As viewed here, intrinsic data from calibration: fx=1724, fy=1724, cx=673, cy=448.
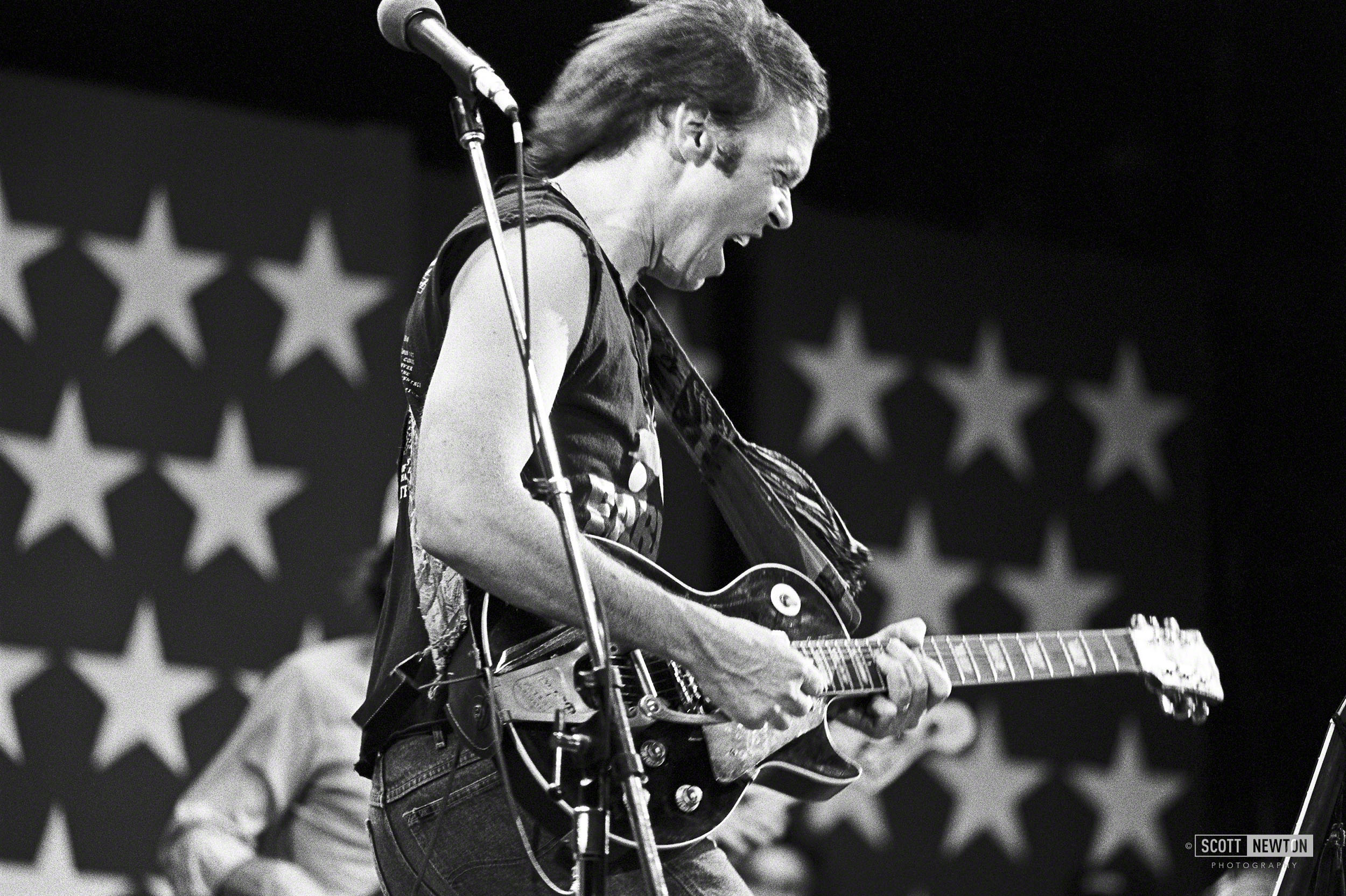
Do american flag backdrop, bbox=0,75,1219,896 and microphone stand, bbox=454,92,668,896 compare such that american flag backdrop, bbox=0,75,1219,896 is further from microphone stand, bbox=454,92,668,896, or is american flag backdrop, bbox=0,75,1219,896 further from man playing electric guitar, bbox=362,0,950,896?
microphone stand, bbox=454,92,668,896

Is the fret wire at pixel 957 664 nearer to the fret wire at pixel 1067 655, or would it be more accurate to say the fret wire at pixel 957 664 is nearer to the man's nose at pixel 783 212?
the fret wire at pixel 1067 655

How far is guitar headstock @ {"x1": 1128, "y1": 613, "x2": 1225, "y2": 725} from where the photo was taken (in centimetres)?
287

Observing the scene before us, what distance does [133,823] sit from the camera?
16.8ft

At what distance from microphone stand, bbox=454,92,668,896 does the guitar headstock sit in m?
1.26

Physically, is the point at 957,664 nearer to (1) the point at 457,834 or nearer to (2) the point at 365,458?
(1) the point at 457,834

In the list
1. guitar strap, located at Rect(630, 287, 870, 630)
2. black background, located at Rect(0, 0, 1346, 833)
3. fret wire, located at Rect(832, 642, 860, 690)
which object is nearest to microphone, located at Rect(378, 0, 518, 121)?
guitar strap, located at Rect(630, 287, 870, 630)

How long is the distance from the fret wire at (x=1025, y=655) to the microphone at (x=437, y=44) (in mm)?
1230

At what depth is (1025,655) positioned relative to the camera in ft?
9.02

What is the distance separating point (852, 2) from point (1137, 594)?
2.53 meters

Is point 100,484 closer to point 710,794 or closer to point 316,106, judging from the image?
point 316,106

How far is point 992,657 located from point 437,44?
1270 millimetres

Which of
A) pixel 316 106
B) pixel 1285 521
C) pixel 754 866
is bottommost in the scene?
pixel 754 866

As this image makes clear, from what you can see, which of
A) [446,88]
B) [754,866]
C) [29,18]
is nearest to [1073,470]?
[754,866]

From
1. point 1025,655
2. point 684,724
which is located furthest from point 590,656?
point 1025,655
